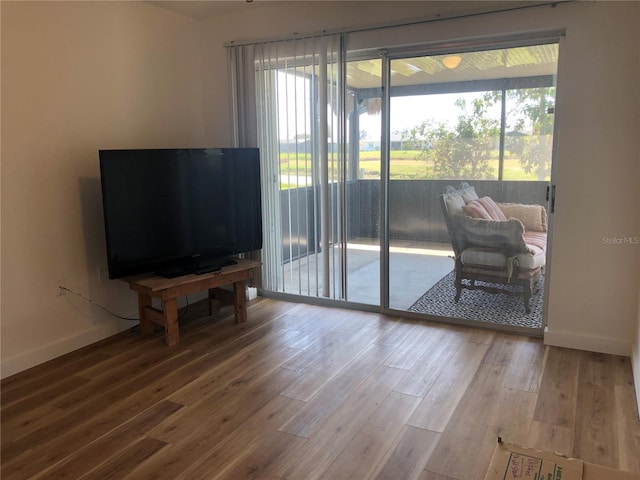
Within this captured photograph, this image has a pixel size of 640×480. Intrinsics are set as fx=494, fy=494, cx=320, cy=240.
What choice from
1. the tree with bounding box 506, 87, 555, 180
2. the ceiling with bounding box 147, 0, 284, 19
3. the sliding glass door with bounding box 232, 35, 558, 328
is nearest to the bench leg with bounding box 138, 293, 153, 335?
the sliding glass door with bounding box 232, 35, 558, 328

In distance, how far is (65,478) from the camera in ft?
6.84

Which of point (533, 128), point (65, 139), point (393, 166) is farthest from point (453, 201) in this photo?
point (65, 139)

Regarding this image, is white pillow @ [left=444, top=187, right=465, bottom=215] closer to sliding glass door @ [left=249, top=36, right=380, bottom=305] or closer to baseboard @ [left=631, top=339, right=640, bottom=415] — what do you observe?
sliding glass door @ [left=249, top=36, right=380, bottom=305]

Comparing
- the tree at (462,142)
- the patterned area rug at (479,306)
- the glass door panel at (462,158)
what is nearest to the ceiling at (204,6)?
the glass door panel at (462,158)

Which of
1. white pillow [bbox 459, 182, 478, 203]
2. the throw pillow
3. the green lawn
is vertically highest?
the green lawn

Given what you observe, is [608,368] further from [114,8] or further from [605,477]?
[114,8]

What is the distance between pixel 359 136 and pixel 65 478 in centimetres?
296

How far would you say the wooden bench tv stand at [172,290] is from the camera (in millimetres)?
3412

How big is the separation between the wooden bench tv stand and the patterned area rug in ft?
4.58

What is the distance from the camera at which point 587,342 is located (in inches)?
131

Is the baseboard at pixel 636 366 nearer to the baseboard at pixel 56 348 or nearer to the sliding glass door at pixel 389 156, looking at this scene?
the sliding glass door at pixel 389 156

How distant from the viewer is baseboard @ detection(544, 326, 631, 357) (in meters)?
3.22

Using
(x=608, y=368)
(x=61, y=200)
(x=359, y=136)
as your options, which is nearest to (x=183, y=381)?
(x=61, y=200)

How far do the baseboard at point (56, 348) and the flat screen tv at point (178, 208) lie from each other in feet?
1.83
